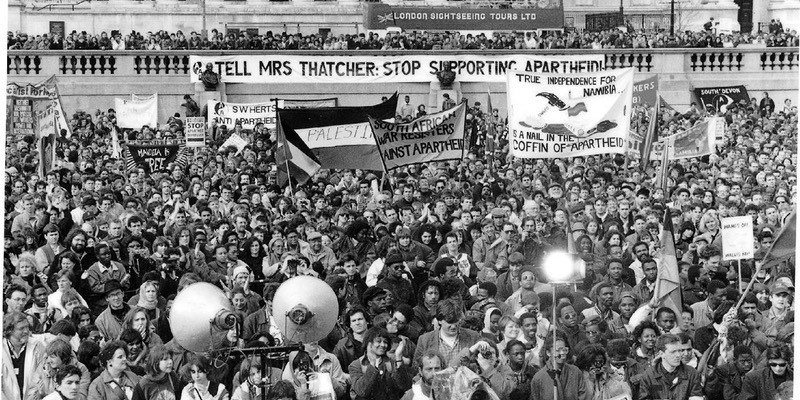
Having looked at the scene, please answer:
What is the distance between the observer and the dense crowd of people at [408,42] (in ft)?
151

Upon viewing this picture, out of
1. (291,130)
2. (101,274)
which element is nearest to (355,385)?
(101,274)

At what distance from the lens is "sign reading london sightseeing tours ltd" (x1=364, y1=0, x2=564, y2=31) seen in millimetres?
50750

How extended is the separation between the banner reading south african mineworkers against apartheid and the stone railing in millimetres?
16943

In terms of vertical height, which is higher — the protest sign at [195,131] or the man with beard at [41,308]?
the protest sign at [195,131]

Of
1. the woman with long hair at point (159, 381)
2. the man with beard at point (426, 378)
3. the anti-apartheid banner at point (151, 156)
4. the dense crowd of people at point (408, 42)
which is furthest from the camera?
the dense crowd of people at point (408, 42)

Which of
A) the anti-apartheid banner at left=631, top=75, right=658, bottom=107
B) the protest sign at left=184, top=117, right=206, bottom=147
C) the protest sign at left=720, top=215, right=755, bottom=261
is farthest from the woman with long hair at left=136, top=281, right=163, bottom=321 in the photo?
the anti-apartheid banner at left=631, top=75, right=658, bottom=107

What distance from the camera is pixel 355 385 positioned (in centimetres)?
1495

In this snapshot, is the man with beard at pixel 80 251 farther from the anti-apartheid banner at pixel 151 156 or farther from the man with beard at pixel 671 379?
the anti-apartheid banner at pixel 151 156

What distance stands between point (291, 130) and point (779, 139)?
11.9 meters

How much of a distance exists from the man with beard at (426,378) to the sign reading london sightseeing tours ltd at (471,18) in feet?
119

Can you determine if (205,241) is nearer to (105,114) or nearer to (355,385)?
(355,385)

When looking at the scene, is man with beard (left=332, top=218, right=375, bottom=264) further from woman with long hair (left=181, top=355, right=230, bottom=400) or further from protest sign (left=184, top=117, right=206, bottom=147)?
protest sign (left=184, top=117, right=206, bottom=147)

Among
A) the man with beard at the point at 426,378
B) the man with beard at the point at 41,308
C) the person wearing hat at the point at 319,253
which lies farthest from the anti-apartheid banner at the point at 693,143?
the man with beard at the point at 426,378

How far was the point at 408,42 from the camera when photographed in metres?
46.1
